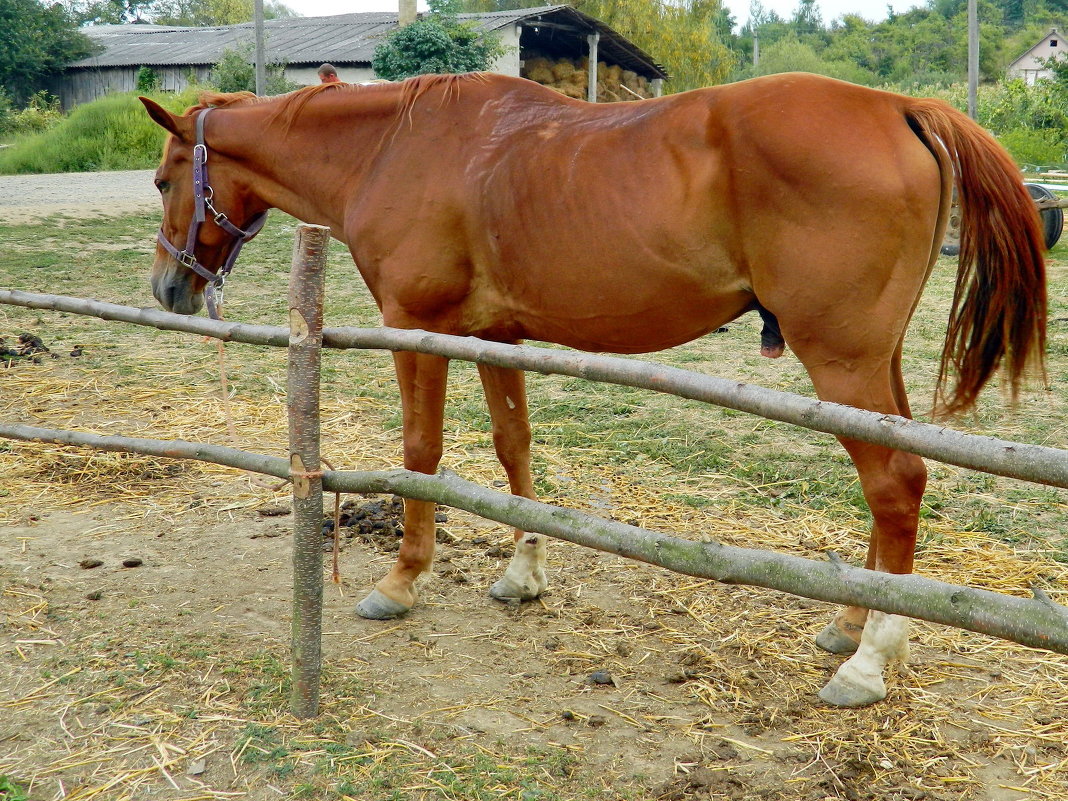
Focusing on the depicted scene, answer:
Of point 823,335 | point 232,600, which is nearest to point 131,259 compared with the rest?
point 232,600

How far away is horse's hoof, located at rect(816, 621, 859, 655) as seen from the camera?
10.0 feet

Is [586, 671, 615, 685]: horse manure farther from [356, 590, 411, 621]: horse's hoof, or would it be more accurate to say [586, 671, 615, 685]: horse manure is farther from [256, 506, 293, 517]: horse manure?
[256, 506, 293, 517]: horse manure

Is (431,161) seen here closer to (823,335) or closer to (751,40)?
(823,335)

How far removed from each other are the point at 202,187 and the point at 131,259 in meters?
7.18

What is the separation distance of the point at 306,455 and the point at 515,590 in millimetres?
1223

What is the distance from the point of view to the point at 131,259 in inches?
394

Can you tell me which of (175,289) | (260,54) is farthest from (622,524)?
(260,54)

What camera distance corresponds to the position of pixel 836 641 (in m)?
3.07

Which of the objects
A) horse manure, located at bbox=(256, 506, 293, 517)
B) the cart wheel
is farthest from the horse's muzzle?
the cart wheel

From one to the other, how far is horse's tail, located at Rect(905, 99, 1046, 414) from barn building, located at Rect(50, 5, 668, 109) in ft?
69.5

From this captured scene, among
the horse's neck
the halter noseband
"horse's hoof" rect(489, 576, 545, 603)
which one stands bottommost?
"horse's hoof" rect(489, 576, 545, 603)

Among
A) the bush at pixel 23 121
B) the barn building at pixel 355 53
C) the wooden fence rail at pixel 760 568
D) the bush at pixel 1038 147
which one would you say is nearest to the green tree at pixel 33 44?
the barn building at pixel 355 53

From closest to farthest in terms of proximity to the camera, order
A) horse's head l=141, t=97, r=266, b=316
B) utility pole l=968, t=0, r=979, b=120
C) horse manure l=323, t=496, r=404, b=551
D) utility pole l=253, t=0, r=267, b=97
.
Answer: horse's head l=141, t=97, r=266, b=316 < horse manure l=323, t=496, r=404, b=551 < utility pole l=253, t=0, r=267, b=97 < utility pole l=968, t=0, r=979, b=120

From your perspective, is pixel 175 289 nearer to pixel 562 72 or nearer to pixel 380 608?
pixel 380 608
